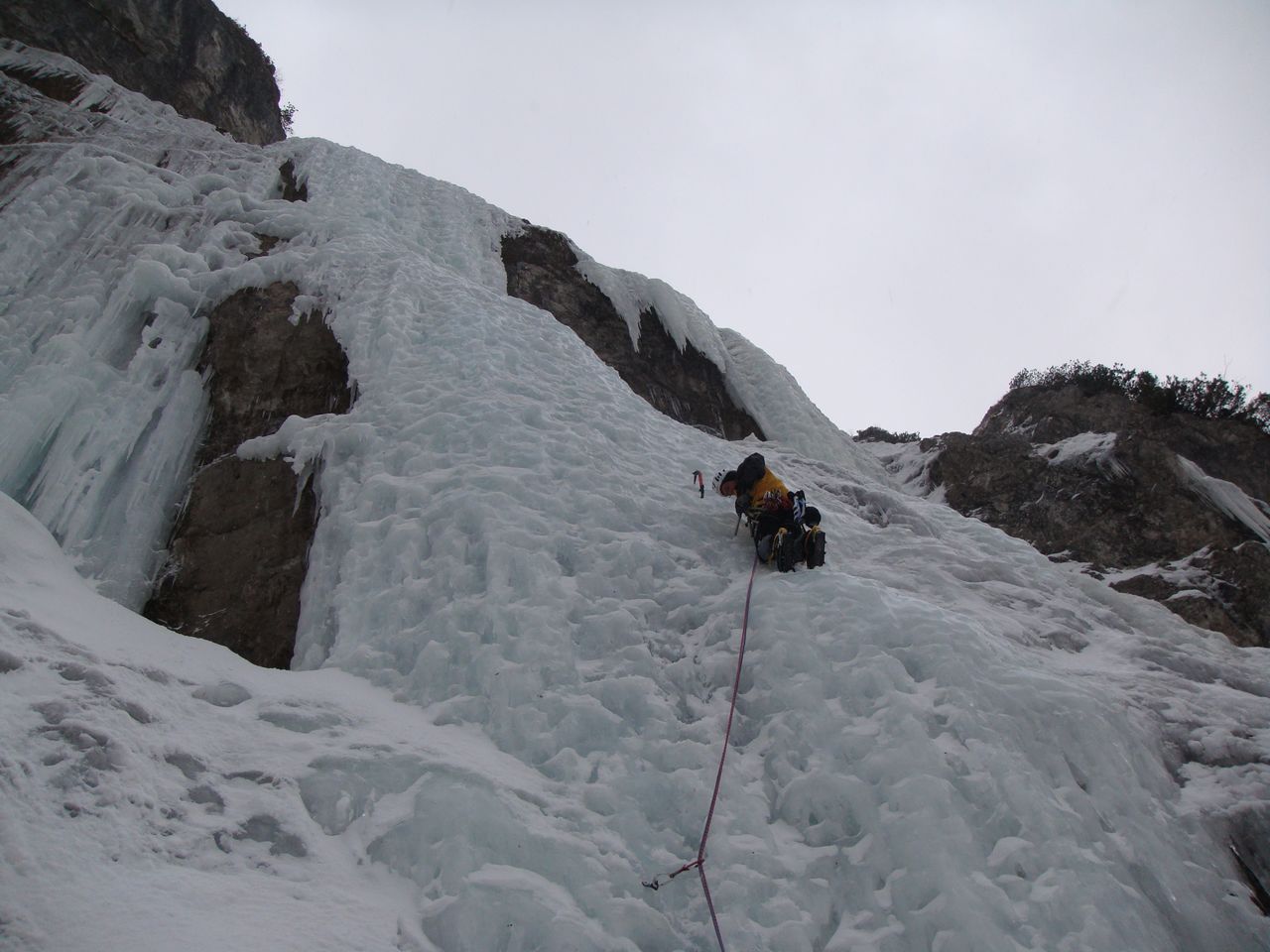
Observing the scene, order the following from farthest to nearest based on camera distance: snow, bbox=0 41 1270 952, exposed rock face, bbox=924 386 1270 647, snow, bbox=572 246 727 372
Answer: snow, bbox=572 246 727 372, exposed rock face, bbox=924 386 1270 647, snow, bbox=0 41 1270 952

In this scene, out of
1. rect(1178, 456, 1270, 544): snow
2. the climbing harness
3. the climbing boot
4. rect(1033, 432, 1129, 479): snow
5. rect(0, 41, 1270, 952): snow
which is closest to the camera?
rect(0, 41, 1270, 952): snow

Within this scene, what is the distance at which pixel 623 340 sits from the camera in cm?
1530

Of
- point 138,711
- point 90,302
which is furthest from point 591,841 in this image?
point 90,302

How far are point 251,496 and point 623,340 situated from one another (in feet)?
30.5

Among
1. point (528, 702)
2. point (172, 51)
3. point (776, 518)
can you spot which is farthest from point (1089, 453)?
point (172, 51)

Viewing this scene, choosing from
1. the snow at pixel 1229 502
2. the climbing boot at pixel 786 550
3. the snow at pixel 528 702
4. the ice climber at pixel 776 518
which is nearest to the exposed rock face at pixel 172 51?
the snow at pixel 528 702

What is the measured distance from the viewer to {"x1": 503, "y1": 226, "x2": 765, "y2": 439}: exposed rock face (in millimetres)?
14680

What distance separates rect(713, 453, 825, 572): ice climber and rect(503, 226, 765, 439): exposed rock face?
23.6 feet

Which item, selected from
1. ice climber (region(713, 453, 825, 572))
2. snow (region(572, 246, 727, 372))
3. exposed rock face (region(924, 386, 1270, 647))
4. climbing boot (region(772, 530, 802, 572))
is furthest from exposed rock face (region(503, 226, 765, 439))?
climbing boot (region(772, 530, 802, 572))

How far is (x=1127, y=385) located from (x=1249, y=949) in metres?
19.4

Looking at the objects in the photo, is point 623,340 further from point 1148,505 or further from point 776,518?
point 1148,505

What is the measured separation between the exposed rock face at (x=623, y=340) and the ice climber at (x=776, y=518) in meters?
7.20

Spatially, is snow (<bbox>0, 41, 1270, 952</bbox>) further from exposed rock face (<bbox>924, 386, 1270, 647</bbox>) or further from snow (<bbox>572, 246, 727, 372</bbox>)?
snow (<bbox>572, 246, 727, 372</bbox>)

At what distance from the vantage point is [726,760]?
498cm
